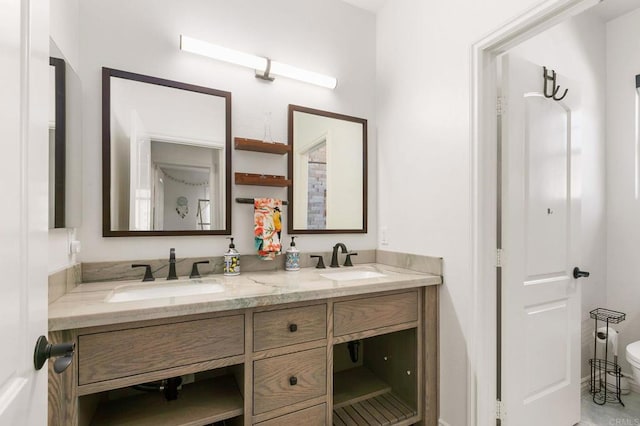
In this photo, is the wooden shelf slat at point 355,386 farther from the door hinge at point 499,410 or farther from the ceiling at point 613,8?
the ceiling at point 613,8

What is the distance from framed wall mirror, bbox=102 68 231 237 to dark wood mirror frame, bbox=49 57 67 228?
0.90 feet

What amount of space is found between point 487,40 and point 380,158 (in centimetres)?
94

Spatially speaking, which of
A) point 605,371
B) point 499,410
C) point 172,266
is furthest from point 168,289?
point 605,371

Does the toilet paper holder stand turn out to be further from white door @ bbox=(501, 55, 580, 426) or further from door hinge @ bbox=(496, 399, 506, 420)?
door hinge @ bbox=(496, 399, 506, 420)

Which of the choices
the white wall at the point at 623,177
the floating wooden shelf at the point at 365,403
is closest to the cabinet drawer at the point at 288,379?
the floating wooden shelf at the point at 365,403

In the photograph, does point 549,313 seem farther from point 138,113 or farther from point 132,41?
point 132,41

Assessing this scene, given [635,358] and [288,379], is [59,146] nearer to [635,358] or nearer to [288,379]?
[288,379]

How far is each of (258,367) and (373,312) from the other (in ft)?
1.97

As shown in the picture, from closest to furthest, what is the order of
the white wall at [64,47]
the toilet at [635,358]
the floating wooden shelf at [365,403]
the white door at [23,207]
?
the white door at [23,207] → the white wall at [64,47] → the floating wooden shelf at [365,403] → the toilet at [635,358]

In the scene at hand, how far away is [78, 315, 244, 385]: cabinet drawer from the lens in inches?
39.3

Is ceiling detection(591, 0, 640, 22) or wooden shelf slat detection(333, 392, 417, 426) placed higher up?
ceiling detection(591, 0, 640, 22)

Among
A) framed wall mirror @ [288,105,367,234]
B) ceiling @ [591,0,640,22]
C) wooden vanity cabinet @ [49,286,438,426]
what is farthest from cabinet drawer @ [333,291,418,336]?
ceiling @ [591,0,640,22]

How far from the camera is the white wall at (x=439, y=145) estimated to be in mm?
1550

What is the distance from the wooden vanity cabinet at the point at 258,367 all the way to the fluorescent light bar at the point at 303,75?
136 centimetres
